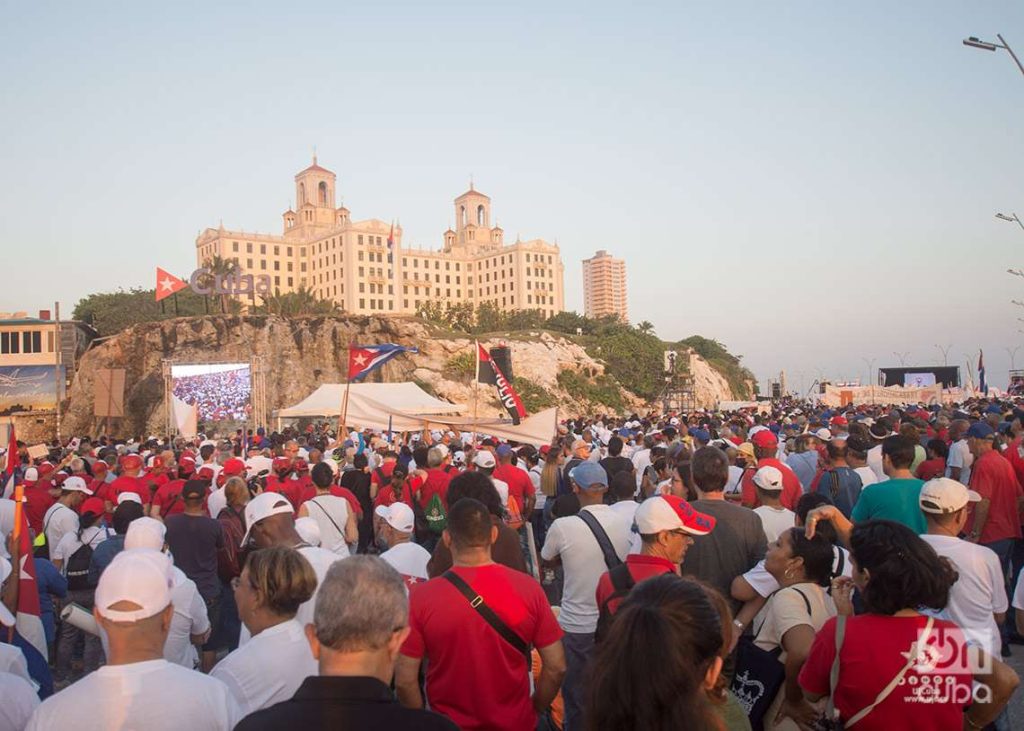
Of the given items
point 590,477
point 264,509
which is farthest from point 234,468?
point 590,477

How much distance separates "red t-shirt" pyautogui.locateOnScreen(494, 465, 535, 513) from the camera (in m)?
9.45

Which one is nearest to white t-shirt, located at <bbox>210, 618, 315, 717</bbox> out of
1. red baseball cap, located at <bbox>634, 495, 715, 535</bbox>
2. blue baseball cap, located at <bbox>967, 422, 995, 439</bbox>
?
red baseball cap, located at <bbox>634, 495, 715, 535</bbox>

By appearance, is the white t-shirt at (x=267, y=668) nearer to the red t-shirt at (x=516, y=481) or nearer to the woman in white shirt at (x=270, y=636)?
the woman in white shirt at (x=270, y=636)

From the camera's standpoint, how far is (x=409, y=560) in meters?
5.05

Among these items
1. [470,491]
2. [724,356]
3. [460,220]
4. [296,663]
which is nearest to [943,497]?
[470,491]

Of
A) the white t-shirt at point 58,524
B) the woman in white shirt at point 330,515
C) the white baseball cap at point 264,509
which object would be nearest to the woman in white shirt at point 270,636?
the white baseball cap at point 264,509

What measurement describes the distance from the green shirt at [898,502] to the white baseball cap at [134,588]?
4.59 m

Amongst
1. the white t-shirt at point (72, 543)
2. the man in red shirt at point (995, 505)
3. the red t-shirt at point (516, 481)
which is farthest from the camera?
the red t-shirt at point (516, 481)

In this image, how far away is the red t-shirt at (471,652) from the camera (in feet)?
11.5

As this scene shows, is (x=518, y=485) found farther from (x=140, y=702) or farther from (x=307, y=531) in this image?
(x=140, y=702)

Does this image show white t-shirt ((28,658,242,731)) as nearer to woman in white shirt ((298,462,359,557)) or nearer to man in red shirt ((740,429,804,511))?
woman in white shirt ((298,462,359,557))

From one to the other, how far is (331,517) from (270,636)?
3970 millimetres

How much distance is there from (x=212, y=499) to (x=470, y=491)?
4.30m

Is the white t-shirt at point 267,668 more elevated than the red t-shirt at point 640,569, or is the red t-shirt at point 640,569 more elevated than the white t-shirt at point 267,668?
the red t-shirt at point 640,569
